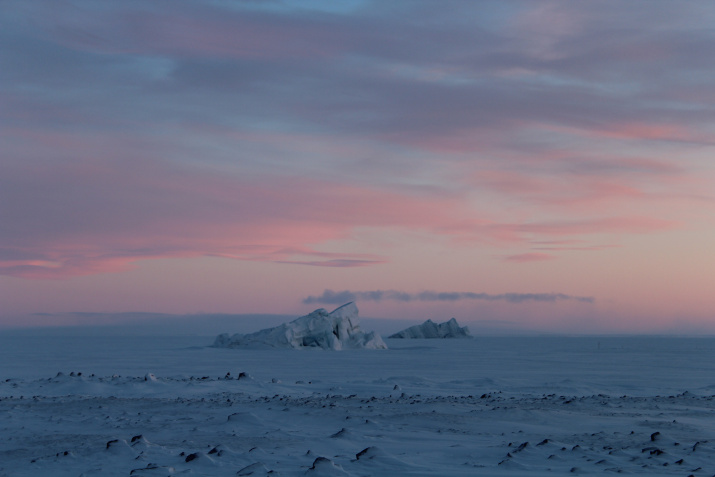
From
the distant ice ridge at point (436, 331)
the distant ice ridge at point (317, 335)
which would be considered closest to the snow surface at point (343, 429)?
the distant ice ridge at point (317, 335)

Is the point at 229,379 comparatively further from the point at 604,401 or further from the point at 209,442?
the point at 604,401

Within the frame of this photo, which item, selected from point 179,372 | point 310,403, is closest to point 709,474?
point 310,403

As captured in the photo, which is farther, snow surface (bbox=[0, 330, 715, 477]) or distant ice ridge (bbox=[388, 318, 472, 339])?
distant ice ridge (bbox=[388, 318, 472, 339])

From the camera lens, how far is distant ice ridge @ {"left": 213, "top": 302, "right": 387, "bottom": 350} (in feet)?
125

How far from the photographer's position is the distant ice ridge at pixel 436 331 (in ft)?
214

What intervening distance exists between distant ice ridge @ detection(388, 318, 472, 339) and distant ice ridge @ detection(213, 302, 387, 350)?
23574 mm

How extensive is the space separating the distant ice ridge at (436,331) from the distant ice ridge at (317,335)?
23.6 m

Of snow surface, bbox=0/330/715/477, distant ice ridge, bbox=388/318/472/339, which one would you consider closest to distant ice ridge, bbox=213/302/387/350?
distant ice ridge, bbox=388/318/472/339

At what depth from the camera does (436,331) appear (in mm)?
66812

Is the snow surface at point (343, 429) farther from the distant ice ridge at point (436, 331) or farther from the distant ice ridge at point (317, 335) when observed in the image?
the distant ice ridge at point (436, 331)

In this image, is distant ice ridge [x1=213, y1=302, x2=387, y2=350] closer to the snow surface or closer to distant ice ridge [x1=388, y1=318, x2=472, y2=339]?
distant ice ridge [x1=388, y1=318, x2=472, y2=339]

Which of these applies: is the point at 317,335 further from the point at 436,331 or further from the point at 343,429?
the point at 343,429

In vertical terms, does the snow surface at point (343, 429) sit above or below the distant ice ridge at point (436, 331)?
above

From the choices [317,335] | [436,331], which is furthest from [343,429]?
[436,331]
